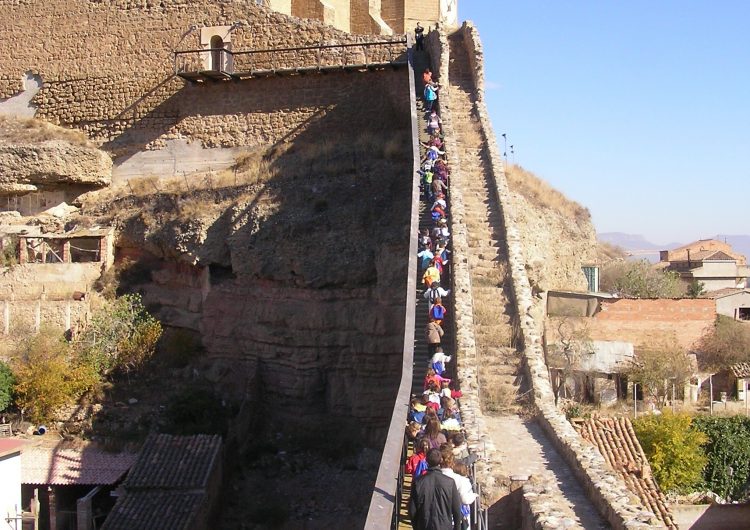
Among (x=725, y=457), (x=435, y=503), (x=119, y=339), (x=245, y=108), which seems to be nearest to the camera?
(x=435, y=503)

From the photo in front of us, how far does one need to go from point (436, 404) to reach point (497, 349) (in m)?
2.71

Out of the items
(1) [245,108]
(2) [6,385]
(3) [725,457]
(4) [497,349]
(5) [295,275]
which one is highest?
(1) [245,108]

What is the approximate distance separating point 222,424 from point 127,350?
2.75m

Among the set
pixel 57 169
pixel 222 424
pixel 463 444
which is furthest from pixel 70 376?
pixel 463 444

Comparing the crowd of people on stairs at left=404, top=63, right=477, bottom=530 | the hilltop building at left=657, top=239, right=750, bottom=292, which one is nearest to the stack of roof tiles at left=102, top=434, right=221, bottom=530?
the crowd of people on stairs at left=404, top=63, right=477, bottom=530

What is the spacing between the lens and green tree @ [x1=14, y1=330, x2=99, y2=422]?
17.2 metres

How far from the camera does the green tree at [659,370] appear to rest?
67.7 ft

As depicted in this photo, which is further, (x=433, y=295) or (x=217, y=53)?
(x=217, y=53)

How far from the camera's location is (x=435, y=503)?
6219 millimetres

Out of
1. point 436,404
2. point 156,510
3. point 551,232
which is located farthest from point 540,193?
point 436,404

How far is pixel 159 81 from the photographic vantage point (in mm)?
20812

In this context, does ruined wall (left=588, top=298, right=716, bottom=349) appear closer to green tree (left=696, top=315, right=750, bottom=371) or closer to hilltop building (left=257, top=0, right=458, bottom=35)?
green tree (left=696, top=315, right=750, bottom=371)

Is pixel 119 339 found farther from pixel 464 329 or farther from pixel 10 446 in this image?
pixel 464 329

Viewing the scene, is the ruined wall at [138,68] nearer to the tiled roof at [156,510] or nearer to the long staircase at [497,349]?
the long staircase at [497,349]
